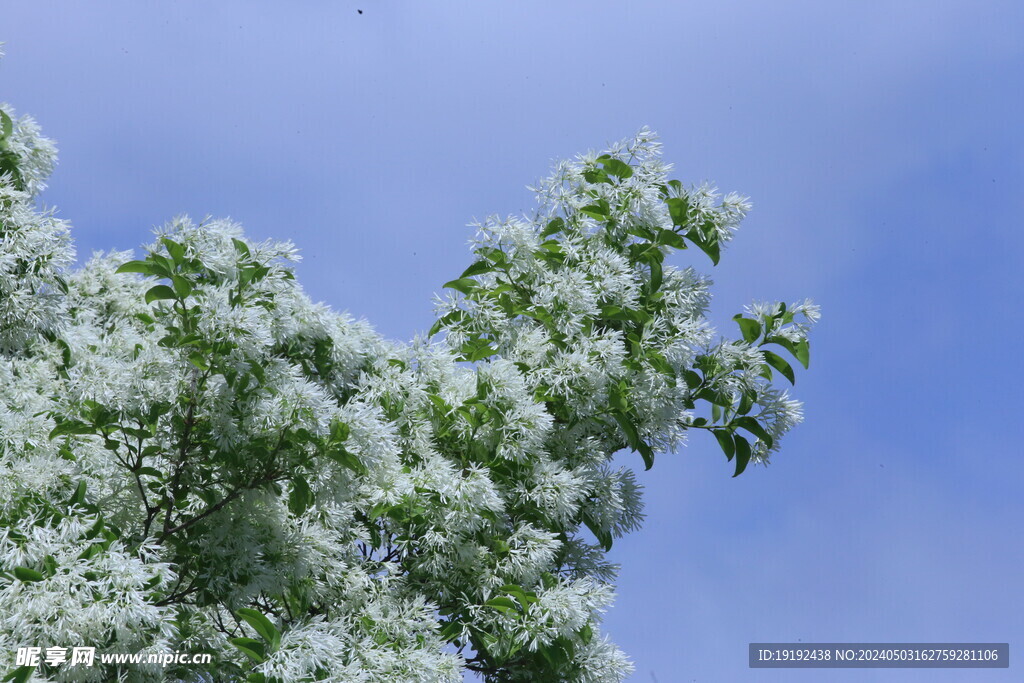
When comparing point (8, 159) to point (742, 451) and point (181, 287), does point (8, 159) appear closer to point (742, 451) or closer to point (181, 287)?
point (181, 287)

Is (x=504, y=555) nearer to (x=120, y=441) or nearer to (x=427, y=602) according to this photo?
(x=427, y=602)

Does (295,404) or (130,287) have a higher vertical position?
(130,287)

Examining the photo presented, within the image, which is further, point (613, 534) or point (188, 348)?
point (613, 534)

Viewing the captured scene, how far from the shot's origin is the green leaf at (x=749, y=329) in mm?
4852

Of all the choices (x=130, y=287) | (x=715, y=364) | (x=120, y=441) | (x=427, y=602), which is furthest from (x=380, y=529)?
(x=130, y=287)

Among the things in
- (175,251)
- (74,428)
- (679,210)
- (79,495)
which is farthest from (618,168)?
(79,495)

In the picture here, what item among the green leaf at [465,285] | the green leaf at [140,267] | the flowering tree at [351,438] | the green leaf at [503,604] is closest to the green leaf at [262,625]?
the flowering tree at [351,438]

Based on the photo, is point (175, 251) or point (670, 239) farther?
point (670, 239)

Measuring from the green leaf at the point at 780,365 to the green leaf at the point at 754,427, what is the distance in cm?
25

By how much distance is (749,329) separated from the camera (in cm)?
486

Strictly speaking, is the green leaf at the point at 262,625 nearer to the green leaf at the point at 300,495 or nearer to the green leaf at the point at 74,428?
the green leaf at the point at 300,495

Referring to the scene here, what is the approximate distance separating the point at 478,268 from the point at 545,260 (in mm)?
322

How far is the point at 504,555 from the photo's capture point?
4574 millimetres

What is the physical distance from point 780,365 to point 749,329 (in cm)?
21
